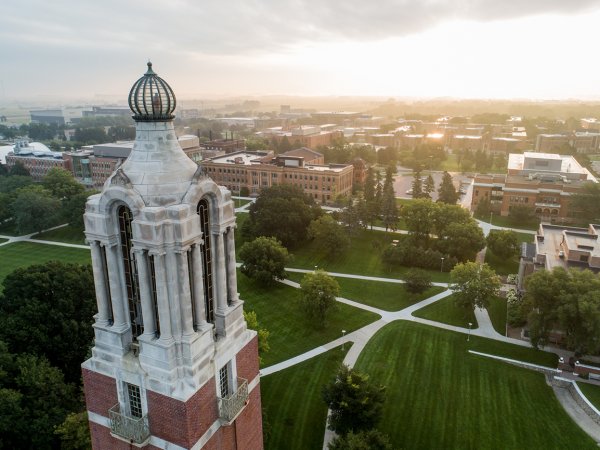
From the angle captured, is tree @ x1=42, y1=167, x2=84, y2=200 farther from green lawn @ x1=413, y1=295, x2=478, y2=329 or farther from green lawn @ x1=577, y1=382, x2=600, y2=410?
green lawn @ x1=577, y1=382, x2=600, y2=410

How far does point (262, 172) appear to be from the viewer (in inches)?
4407

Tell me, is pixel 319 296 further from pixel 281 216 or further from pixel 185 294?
pixel 185 294

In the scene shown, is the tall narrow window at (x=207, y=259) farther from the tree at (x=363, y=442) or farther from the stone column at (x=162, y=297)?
the tree at (x=363, y=442)

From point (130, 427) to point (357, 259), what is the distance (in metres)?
57.8

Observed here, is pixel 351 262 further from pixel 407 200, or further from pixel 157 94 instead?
pixel 157 94

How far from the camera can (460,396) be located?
3919 centimetres

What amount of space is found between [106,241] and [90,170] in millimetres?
122805

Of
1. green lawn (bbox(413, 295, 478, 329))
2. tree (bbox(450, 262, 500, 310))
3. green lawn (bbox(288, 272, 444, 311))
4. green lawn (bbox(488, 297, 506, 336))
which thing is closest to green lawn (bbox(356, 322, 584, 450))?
green lawn (bbox(413, 295, 478, 329))

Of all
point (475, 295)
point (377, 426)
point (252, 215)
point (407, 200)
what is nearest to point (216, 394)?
point (377, 426)

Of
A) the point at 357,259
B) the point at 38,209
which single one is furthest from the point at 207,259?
the point at 38,209

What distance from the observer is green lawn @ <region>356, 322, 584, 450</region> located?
3438cm

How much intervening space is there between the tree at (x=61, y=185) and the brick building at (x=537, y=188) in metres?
92.7

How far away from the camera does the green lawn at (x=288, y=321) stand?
46.8 m

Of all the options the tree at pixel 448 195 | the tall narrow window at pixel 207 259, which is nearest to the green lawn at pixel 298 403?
the tall narrow window at pixel 207 259
